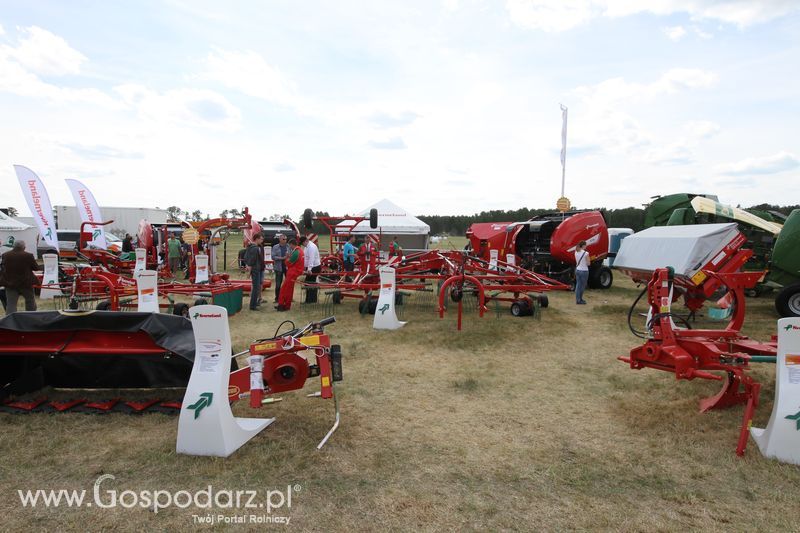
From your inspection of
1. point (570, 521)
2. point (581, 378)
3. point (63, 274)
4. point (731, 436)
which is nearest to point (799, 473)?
point (731, 436)

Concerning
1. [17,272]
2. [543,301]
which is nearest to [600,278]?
[543,301]

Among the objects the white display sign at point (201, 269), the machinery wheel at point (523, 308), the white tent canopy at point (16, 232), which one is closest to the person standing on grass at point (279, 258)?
the white display sign at point (201, 269)

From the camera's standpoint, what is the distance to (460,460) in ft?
11.5

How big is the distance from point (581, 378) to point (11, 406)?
227 inches

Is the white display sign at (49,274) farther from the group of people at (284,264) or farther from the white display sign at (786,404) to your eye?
the white display sign at (786,404)

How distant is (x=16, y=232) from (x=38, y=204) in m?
5.04

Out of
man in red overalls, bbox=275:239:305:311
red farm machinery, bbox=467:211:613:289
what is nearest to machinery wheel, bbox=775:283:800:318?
red farm machinery, bbox=467:211:613:289

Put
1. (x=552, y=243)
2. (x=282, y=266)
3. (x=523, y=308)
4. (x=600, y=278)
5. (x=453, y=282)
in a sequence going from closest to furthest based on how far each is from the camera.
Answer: (x=453, y=282)
(x=523, y=308)
(x=282, y=266)
(x=552, y=243)
(x=600, y=278)

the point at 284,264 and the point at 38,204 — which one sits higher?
the point at 38,204

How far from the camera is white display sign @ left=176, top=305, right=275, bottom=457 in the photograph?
339 centimetres

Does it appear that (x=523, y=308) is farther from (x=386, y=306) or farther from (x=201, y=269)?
(x=201, y=269)

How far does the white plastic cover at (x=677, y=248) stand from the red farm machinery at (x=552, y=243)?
12.2ft

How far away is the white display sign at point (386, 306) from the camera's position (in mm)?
7852

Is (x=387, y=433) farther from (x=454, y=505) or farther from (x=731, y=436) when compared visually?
(x=731, y=436)
